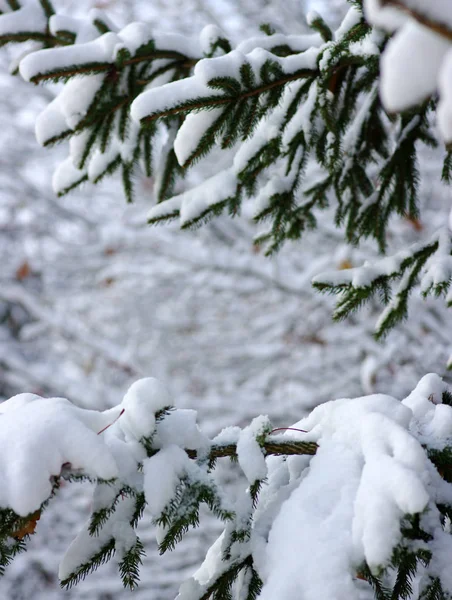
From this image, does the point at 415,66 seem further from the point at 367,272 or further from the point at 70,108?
the point at 70,108

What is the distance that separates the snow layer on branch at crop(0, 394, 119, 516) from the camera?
92cm

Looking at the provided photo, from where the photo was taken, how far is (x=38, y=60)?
1.57 meters

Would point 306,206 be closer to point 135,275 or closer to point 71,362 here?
point 135,275

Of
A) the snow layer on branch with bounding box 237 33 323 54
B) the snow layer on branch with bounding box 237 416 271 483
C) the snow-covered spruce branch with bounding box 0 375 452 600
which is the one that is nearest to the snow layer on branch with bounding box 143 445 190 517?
the snow-covered spruce branch with bounding box 0 375 452 600

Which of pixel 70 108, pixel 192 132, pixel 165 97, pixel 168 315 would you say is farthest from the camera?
pixel 168 315

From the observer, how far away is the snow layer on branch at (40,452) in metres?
0.92

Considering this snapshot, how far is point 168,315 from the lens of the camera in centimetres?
714

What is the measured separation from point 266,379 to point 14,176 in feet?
15.0

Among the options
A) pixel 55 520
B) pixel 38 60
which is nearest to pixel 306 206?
pixel 38 60

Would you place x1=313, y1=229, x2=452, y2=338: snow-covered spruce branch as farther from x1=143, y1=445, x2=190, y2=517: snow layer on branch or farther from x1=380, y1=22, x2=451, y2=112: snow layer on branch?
x1=380, y1=22, x2=451, y2=112: snow layer on branch

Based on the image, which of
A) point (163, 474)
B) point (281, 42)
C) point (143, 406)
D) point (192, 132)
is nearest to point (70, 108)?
point (192, 132)

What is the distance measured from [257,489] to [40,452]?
0.47 metres

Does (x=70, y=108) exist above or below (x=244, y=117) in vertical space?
below

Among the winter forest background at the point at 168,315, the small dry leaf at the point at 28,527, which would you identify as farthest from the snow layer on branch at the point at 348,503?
the winter forest background at the point at 168,315
